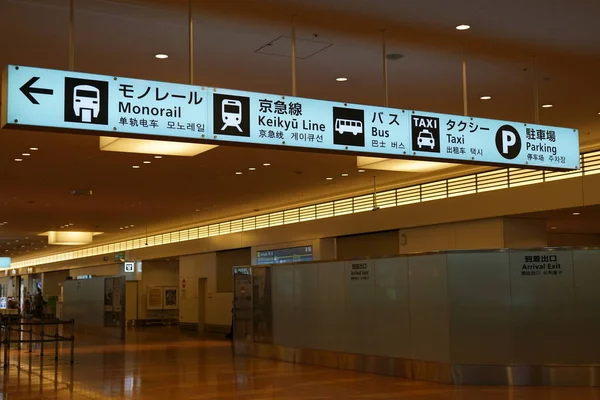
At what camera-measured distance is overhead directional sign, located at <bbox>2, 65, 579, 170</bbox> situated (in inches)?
272

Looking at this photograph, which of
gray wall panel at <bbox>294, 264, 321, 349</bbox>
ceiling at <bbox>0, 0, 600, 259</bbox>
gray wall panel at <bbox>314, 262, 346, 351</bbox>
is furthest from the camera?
gray wall panel at <bbox>294, 264, 321, 349</bbox>

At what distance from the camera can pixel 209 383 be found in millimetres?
13234

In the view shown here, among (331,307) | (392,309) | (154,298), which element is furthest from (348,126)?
(154,298)

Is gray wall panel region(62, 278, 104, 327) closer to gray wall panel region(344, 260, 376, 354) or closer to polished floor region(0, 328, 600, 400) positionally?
polished floor region(0, 328, 600, 400)

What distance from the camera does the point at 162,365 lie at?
55.1ft

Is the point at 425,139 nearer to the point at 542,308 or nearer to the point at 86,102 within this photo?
the point at 86,102

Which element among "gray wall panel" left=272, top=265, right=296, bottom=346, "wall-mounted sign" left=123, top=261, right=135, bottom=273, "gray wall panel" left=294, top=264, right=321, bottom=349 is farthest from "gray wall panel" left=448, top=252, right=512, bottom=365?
"wall-mounted sign" left=123, top=261, right=135, bottom=273

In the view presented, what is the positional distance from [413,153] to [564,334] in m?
5.55

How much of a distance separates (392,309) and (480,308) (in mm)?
1970

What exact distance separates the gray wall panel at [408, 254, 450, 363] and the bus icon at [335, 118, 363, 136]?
5.35 metres

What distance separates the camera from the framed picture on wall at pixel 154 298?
3894 centimetres

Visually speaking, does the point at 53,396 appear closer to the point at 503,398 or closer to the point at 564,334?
the point at 503,398

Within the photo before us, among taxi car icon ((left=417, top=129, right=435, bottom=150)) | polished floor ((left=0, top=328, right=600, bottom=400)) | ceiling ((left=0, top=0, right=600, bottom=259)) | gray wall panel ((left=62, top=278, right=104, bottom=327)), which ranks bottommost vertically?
polished floor ((left=0, top=328, right=600, bottom=400))

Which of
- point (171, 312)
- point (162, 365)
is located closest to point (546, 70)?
point (162, 365)
